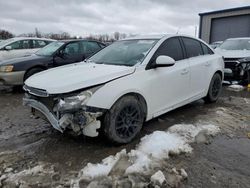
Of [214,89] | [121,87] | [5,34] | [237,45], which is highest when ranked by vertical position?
[5,34]

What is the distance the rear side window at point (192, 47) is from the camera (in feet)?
17.1

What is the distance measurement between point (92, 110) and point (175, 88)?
6.01ft

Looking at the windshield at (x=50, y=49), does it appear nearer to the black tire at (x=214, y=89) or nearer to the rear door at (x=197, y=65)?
the rear door at (x=197, y=65)

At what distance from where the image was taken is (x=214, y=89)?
20.2 ft

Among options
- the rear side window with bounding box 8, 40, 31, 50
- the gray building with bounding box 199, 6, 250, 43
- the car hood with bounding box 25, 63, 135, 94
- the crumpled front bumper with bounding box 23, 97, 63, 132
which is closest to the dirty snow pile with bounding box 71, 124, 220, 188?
the crumpled front bumper with bounding box 23, 97, 63, 132

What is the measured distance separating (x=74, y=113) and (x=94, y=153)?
0.65m

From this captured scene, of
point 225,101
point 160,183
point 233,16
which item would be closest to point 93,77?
point 160,183

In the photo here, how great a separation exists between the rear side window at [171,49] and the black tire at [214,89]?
56.0 inches

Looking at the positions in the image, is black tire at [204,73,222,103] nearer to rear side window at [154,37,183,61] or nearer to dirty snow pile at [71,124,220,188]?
rear side window at [154,37,183,61]

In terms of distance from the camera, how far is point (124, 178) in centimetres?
296

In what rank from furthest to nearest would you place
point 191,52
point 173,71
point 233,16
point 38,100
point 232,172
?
point 233,16, point 191,52, point 173,71, point 38,100, point 232,172

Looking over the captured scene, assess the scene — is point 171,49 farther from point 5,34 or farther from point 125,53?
point 5,34

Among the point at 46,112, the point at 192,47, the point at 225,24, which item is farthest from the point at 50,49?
the point at 225,24

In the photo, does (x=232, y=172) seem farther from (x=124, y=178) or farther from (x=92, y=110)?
(x=92, y=110)
